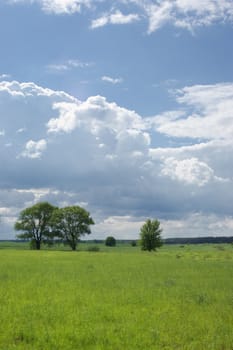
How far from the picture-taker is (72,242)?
11881 centimetres

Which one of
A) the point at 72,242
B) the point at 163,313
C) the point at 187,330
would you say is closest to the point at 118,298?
the point at 163,313

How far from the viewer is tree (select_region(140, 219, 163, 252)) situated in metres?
120

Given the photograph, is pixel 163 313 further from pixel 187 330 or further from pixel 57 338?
pixel 57 338

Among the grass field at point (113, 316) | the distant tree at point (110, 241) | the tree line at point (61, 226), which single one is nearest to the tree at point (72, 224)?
the tree line at point (61, 226)

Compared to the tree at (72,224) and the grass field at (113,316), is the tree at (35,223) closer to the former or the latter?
the tree at (72,224)

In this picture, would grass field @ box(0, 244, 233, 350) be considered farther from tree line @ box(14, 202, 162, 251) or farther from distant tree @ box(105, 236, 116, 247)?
distant tree @ box(105, 236, 116, 247)

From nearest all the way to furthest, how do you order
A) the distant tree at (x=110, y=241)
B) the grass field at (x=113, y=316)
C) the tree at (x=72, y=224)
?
the grass field at (x=113, y=316) → the tree at (x=72, y=224) → the distant tree at (x=110, y=241)

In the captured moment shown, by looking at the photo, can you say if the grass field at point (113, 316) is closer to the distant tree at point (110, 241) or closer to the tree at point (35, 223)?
the tree at point (35, 223)

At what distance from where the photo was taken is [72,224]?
A: 4673 inches

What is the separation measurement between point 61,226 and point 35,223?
9.25 meters

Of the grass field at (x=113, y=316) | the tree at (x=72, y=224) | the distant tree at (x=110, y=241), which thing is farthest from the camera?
the distant tree at (x=110, y=241)

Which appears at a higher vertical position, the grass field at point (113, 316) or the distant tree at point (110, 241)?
the distant tree at point (110, 241)

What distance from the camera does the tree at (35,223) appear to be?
122812 millimetres

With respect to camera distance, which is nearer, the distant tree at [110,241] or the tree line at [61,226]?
the tree line at [61,226]
